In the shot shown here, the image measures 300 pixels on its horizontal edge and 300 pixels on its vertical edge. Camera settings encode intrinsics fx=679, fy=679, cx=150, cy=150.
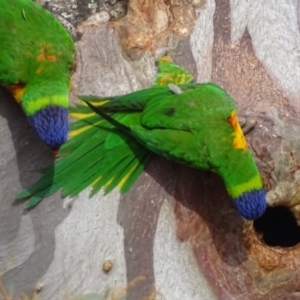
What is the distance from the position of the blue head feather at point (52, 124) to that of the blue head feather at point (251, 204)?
486mm

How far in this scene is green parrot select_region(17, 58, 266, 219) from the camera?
178 centimetres

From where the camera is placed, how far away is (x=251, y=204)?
1770 millimetres

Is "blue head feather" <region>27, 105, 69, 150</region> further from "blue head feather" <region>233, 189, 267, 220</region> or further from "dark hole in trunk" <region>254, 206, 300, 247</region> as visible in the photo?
"dark hole in trunk" <region>254, 206, 300, 247</region>

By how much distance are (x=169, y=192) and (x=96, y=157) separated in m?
0.22

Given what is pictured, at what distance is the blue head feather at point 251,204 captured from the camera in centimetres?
177

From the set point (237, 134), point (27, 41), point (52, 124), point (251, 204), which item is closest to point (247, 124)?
point (237, 134)

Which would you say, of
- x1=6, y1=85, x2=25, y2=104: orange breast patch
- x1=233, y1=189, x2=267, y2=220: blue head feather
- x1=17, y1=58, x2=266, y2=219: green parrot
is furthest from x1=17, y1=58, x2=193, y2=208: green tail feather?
x1=233, y1=189, x2=267, y2=220: blue head feather

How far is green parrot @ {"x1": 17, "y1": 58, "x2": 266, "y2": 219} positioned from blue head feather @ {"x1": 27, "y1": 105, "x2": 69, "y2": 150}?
0.08 meters

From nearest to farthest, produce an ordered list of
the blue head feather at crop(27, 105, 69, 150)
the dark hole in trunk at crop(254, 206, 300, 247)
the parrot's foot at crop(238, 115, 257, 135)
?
the blue head feather at crop(27, 105, 69, 150)
the parrot's foot at crop(238, 115, 257, 135)
the dark hole in trunk at crop(254, 206, 300, 247)

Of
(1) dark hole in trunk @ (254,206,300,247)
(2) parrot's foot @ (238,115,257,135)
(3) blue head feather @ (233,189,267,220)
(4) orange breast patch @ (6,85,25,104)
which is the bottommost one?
(1) dark hole in trunk @ (254,206,300,247)

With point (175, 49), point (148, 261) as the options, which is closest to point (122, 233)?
point (148, 261)

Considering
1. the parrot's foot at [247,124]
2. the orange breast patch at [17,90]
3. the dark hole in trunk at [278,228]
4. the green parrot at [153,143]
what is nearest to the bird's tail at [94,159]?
the green parrot at [153,143]

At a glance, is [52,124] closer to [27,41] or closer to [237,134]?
[27,41]

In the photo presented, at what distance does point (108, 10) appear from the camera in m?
2.08
